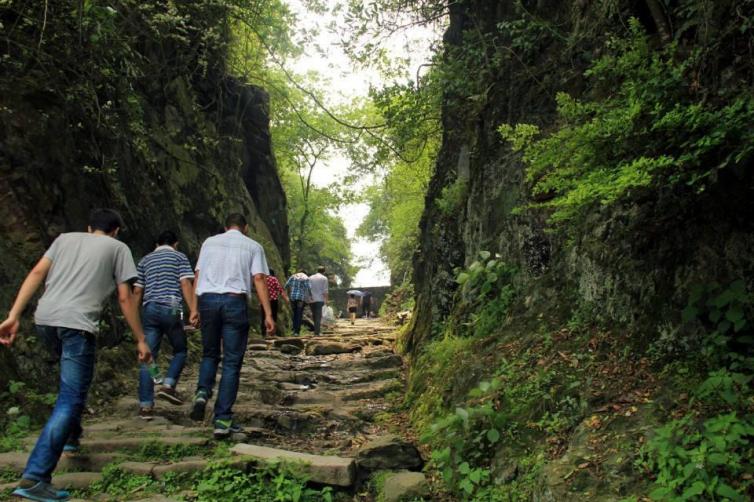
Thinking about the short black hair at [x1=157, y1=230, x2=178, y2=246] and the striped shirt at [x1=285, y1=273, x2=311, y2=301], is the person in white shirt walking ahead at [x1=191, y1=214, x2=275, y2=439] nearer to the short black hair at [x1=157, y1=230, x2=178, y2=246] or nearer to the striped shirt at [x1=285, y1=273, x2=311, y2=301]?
the short black hair at [x1=157, y1=230, x2=178, y2=246]

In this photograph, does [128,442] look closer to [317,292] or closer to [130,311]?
[130,311]

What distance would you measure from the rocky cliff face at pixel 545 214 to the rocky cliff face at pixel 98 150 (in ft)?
16.3

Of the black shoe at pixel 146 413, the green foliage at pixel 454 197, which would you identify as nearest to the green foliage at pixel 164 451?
the black shoe at pixel 146 413

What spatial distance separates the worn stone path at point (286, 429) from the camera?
181 inches

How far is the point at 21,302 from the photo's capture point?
13.3ft

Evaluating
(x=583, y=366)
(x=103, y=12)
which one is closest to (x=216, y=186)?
(x=103, y=12)

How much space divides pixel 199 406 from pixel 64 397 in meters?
1.88

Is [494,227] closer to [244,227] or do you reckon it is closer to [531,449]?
[244,227]

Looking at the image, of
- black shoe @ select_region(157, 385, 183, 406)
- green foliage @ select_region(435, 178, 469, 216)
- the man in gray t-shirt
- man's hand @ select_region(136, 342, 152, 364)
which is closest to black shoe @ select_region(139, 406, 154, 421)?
black shoe @ select_region(157, 385, 183, 406)

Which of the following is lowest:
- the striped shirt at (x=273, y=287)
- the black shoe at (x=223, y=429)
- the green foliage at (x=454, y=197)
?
the black shoe at (x=223, y=429)

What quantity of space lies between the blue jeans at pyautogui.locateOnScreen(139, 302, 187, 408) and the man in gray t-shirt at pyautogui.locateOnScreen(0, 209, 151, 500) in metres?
1.80

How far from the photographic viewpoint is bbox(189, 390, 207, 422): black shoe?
18.7ft

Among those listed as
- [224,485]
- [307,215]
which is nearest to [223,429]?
[224,485]

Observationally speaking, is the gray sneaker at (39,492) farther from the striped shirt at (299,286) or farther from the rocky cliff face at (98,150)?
the striped shirt at (299,286)
